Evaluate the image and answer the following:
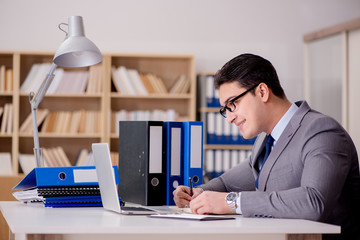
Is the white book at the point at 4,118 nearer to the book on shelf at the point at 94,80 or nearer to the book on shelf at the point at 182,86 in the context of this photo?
the book on shelf at the point at 94,80

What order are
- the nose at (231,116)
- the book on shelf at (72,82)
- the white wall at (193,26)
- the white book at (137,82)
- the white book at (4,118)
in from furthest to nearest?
the white wall at (193,26) < the white book at (137,82) < the book on shelf at (72,82) < the white book at (4,118) < the nose at (231,116)

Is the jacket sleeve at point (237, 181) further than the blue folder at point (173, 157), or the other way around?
the jacket sleeve at point (237, 181)

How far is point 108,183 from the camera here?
1913 millimetres

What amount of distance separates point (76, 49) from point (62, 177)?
540 millimetres

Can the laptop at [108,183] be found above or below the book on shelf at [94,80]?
below

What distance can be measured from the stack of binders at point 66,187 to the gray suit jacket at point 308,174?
0.67 m

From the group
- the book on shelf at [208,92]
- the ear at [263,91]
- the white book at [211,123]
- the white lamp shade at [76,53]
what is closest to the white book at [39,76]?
the book on shelf at [208,92]

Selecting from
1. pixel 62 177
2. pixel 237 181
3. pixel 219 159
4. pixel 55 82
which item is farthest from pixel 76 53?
pixel 219 159

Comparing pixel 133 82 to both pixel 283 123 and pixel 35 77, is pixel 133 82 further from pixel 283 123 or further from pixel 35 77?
pixel 283 123

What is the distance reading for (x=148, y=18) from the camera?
18.7 feet

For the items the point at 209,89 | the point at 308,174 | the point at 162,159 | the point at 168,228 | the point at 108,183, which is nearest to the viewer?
the point at 168,228

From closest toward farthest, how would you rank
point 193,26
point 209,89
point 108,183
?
point 108,183 < point 209,89 < point 193,26

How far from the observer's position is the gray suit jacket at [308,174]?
67.3 inches

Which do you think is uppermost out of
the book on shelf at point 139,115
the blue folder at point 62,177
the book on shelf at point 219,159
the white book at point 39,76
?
the white book at point 39,76
